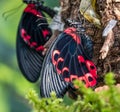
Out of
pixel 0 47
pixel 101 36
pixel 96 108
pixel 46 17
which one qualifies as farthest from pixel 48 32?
pixel 96 108

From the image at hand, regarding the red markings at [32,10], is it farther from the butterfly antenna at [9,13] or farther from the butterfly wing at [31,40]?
the butterfly antenna at [9,13]

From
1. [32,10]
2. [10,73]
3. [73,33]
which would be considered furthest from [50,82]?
[10,73]

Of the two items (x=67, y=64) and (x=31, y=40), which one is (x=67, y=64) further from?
(x=31, y=40)

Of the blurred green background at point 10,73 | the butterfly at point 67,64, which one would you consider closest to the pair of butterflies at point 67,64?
the butterfly at point 67,64

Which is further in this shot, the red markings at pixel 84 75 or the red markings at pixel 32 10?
the red markings at pixel 32 10

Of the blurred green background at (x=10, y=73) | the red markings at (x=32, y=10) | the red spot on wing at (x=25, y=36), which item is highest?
the red markings at (x=32, y=10)

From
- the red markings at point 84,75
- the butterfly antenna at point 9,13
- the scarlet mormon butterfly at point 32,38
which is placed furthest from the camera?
the butterfly antenna at point 9,13

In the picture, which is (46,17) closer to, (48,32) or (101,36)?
(48,32)

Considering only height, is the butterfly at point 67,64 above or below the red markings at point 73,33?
below
